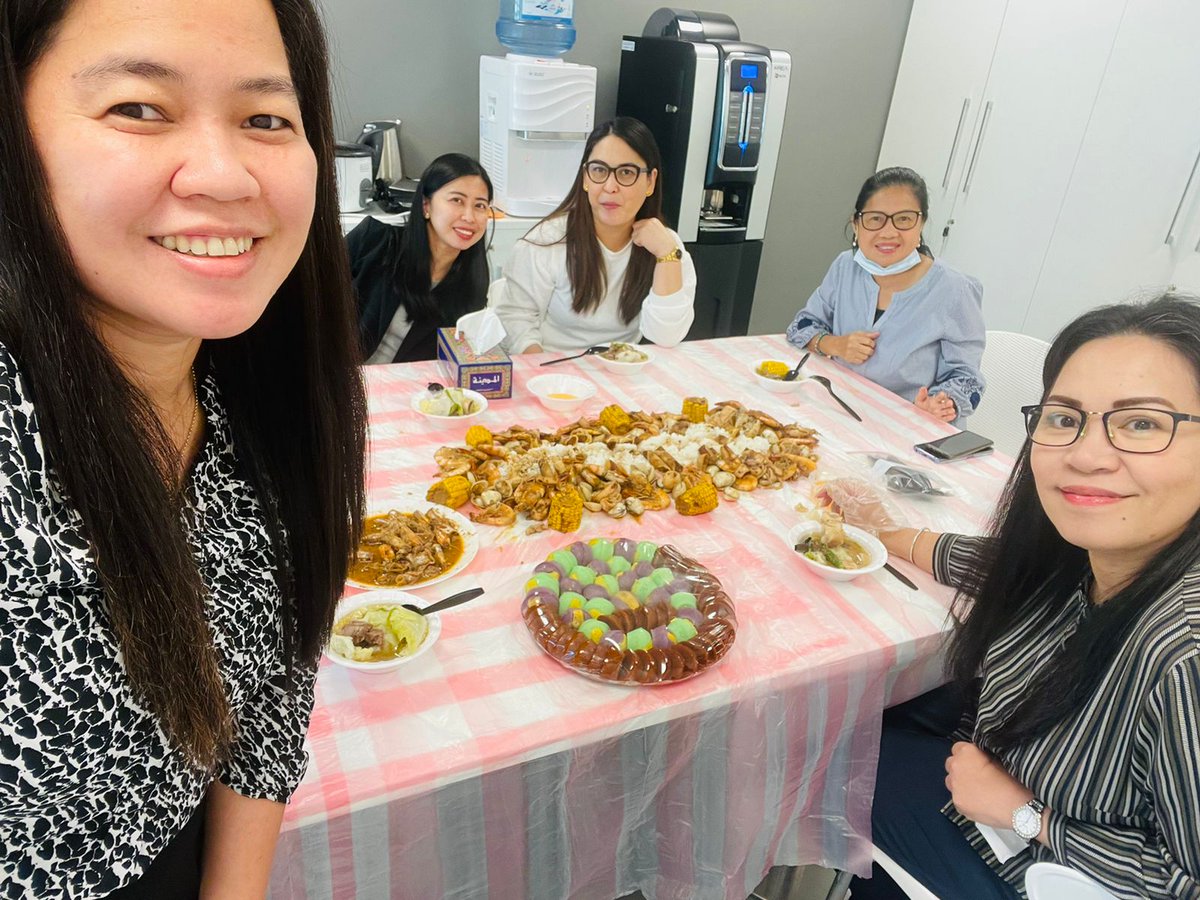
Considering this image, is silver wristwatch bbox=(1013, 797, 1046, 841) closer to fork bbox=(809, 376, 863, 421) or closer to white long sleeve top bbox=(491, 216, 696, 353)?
fork bbox=(809, 376, 863, 421)

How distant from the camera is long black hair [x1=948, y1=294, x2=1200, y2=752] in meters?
1.03

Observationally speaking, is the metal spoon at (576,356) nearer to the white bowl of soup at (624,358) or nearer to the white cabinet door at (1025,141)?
the white bowl of soup at (624,358)

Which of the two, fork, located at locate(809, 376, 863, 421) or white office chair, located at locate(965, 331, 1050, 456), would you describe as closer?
fork, located at locate(809, 376, 863, 421)

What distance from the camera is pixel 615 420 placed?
1768mm

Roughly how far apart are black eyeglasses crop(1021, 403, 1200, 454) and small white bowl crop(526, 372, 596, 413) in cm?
106

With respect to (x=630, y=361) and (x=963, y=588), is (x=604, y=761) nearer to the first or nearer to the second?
(x=963, y=588)

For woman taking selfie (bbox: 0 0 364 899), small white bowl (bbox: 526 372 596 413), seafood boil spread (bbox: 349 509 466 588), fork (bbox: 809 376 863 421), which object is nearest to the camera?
woman taking selfie (bbox: 0 0 364 899)

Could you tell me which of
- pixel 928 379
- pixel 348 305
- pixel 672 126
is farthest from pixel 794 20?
pixel 348 305

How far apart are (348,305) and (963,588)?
1.12m

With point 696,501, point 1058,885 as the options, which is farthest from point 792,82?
point 1058,885

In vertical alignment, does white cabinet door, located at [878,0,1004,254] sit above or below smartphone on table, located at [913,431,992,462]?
above

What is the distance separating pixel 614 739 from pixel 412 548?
0.47 metres

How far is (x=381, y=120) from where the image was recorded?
135 inches

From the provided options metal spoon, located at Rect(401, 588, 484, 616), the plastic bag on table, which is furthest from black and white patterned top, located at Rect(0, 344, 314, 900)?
the plastic bag on table
